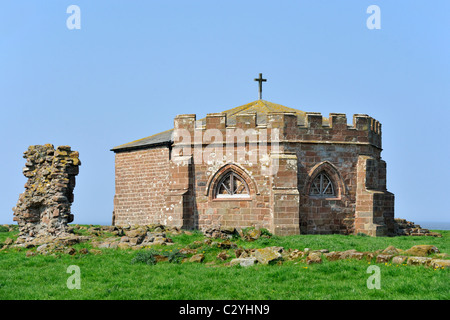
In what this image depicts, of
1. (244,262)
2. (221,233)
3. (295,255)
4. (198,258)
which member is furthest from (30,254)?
(295,255)

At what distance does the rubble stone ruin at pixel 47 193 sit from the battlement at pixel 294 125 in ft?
18.8

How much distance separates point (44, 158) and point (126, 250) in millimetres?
5569

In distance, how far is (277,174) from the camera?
68.5 feet

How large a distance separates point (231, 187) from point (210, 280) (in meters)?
10.7

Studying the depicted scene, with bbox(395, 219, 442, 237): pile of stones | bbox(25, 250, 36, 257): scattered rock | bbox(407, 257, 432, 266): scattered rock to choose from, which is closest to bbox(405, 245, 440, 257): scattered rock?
bbox(407, 257, 432, 266): scattered rock

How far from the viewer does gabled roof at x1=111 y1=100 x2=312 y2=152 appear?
23.5 metres

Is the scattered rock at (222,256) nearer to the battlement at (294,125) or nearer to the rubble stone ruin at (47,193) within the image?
the rubble stone ruin at (47,193)

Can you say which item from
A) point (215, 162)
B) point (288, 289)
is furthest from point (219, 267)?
point (215, 162)

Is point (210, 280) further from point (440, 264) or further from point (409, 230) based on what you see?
point (409, 230)

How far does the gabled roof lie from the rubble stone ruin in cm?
656

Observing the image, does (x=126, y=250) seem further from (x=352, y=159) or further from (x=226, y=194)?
(x=352, y=159)

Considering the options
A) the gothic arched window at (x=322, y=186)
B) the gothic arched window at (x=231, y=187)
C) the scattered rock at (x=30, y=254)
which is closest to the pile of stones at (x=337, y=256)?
the scattered rock at (x=30, y=254)

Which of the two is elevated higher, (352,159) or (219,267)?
(352,159)
